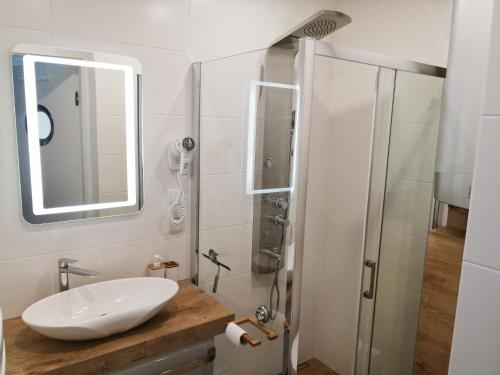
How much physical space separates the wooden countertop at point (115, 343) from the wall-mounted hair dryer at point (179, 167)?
16.9 inches

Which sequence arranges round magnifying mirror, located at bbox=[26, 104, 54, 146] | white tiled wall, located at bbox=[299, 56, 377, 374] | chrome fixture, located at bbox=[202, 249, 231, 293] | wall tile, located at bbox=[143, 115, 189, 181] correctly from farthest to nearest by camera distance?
white tiled wall, located at bbox=[299, 56, 377, 374], chrome fixture, located at bbox=[202, 249, 231, 293], wall tile, located at bbox=[143, 115, 189, 181], round magnifying mirror, located at bbox=[26, 104, 54, 146]

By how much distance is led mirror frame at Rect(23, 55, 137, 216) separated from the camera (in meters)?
1.42

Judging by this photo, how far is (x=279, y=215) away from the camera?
148 cm

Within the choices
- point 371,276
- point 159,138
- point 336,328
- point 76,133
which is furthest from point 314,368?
point 76,133

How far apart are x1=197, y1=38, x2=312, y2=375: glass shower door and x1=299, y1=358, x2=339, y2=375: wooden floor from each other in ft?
2.07

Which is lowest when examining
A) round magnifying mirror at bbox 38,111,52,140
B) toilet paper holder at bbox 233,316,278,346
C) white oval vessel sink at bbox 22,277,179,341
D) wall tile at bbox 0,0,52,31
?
toilet paper holder at bbox 233,316,278,346

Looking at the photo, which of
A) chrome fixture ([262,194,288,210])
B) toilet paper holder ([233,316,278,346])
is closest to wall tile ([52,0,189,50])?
chrome fixture ([262,194,288,210])

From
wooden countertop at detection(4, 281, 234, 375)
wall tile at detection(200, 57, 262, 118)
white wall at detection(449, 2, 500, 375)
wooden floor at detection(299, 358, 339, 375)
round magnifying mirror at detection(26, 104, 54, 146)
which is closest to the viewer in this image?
white wall at detection(449, 2, 500, 375)

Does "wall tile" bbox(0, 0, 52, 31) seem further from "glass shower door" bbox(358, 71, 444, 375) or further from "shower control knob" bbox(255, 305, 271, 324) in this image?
"glass shower door" bbox(358, 71, 444, 375)

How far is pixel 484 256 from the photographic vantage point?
59 centimetres

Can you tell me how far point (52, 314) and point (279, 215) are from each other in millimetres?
968

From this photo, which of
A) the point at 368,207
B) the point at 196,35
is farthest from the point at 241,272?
the point at 196,35

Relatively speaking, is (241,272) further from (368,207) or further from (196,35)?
(196,35)

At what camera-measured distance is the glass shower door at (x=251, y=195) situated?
1.42 m
